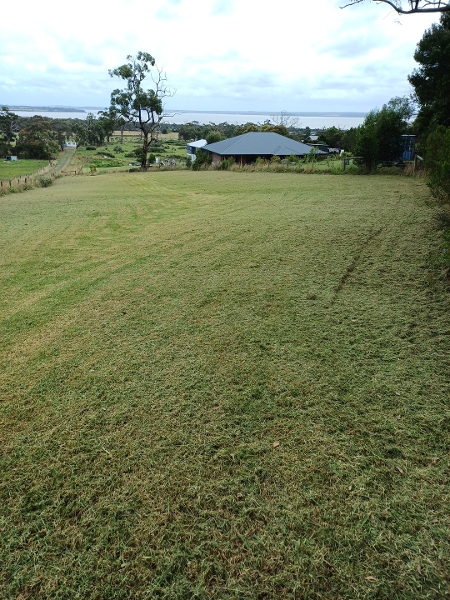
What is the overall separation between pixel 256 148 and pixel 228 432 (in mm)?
32863

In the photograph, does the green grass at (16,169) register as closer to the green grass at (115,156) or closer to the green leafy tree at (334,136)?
the green grass at (115,156)

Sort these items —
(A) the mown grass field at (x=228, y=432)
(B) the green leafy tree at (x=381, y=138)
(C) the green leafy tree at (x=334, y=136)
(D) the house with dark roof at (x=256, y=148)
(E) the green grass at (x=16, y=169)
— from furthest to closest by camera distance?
(C) the green leafy tree at (x=334, y=136)
(D) the house with dark roof at (x=256, y=148)
(E) the green grass at (x=16, y=169)
(B) the green leafy tree at (x=381, y=138)
(A) the mown grass field at (x=228, y=432)

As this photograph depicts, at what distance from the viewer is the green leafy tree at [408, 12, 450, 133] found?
14.6m

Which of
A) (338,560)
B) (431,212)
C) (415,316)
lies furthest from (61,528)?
(431,212)

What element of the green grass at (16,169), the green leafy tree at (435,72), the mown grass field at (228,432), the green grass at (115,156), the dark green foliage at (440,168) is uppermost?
the green leafy tree at (435,72)

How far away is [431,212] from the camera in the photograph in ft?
23.9

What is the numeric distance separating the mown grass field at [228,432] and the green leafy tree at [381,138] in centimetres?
1451

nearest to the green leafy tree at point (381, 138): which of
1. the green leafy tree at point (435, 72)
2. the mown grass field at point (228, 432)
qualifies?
the green leafy tree at point (435, 72)

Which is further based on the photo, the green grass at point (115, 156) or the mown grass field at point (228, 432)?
the green grass at point (115, 156)

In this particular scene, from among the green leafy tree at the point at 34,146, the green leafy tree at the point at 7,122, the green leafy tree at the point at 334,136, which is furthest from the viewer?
the green leafy tree at the point at 7,122

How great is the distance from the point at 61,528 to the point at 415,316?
3.22 m

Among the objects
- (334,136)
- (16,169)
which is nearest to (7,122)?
(16,169)

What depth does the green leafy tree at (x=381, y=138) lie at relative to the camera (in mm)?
16984

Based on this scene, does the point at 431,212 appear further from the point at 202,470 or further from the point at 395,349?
the point at 202,470
